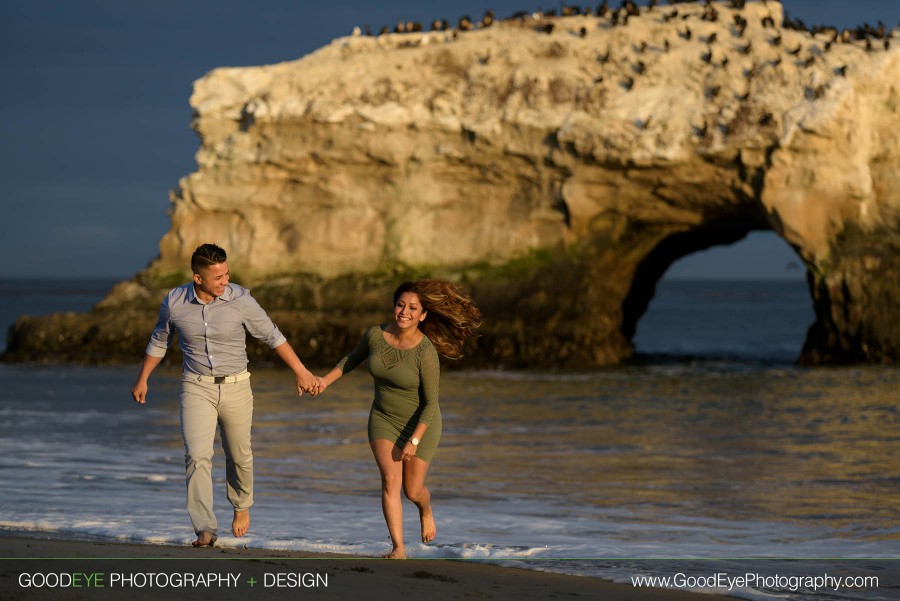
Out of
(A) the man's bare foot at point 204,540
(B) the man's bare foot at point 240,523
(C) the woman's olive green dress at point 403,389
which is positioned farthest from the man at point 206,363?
(C) the woman's olive green dress at point 403,389

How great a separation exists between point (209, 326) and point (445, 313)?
4.29 ft

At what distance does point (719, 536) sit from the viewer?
8633 millimetres

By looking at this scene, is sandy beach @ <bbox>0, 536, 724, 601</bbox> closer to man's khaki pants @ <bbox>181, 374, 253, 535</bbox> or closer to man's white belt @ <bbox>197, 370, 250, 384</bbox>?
man's khaki pants @ <bbox>181, 374, 253, 535</bbox>

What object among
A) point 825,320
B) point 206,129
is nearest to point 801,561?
point 825,320

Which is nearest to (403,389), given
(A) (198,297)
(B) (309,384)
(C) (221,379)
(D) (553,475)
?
(B) (309,384)

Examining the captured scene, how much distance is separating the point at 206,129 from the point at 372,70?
4187 mm

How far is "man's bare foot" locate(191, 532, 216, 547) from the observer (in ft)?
23.3

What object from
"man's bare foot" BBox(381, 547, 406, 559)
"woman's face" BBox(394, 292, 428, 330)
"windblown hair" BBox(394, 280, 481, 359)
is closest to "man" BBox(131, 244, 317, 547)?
"woman's face" BBox(394, 292, 428, 330)

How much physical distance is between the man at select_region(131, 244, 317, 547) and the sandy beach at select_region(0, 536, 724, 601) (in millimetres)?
395

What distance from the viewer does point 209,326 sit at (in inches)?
279

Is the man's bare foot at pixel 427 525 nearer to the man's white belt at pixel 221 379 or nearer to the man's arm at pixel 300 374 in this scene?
the man's arm at pixel 300 374

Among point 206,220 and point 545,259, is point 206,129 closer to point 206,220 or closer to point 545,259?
point 206,220

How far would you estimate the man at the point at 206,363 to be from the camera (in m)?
7.10

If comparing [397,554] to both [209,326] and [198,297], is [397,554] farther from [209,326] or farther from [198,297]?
[198,297]
